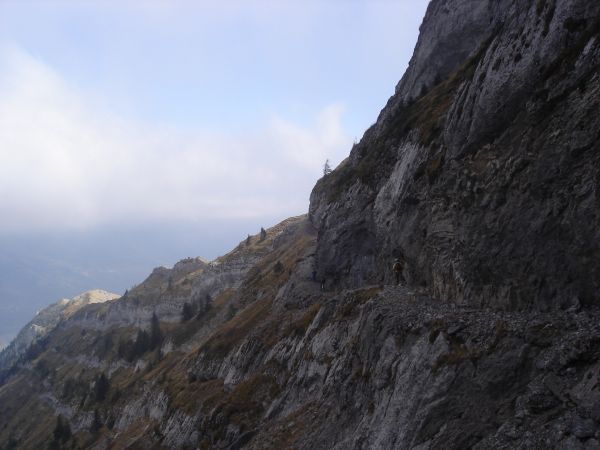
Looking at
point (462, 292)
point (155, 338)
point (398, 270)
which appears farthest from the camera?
point (155, 338)

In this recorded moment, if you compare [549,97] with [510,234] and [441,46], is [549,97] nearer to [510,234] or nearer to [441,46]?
[510,234]

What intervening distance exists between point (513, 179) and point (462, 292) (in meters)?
7.09

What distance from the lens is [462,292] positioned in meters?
26.6

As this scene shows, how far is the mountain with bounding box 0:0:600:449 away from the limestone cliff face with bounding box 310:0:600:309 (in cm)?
10

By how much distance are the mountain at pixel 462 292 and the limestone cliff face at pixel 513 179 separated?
4.1 inches

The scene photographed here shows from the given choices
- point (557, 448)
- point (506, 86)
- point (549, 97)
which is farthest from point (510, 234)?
point (557, 448)

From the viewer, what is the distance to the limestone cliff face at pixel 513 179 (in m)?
19.6

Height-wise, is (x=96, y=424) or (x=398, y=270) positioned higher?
(x=398, y=270)

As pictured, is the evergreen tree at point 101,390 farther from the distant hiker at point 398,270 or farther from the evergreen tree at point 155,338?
the distant hiker at point 398,270

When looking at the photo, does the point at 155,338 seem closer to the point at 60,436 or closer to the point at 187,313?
the point at 187,313

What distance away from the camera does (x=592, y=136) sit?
1925cm

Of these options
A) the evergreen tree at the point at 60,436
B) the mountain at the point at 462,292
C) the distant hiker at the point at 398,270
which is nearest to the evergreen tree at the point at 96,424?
the evergreen tree at the point at 60,436

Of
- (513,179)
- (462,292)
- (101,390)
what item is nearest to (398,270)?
(462,292)

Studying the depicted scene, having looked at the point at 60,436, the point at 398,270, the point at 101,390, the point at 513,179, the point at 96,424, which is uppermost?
the point at 513,179
